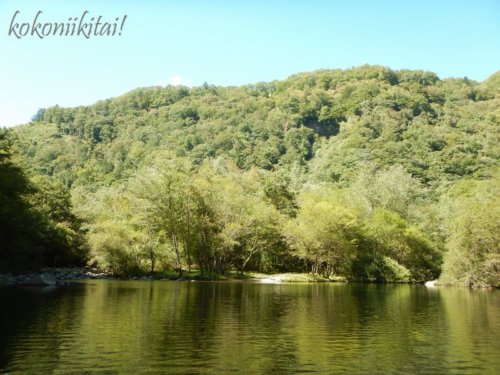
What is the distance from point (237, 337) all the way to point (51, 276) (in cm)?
4013

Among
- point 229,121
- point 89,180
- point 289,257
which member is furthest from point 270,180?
point 229,121

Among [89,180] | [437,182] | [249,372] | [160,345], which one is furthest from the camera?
[89,180]

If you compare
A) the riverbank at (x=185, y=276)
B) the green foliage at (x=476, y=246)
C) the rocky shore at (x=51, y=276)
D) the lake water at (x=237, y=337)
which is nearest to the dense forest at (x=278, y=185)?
the green foliage at (x=476, y=246)

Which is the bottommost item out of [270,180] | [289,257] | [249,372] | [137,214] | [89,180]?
[249,372]

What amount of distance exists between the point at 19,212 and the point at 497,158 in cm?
11157

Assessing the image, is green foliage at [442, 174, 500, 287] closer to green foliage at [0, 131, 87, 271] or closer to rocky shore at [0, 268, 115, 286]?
rocky shore at [0, 268, 115, 286]

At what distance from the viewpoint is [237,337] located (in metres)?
19.8

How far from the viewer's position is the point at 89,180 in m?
140

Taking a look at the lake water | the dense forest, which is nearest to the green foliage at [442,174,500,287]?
the dense forest

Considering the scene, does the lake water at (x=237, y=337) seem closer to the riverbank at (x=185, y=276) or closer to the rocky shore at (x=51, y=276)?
the rocky shore at (x=51, y=276)

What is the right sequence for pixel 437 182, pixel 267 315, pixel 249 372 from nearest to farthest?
pixel 249 372
pixel 267 315
pixel 437 182

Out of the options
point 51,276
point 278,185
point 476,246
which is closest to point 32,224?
point 51,276

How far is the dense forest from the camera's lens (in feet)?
198

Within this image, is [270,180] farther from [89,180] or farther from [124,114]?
[124,114]
